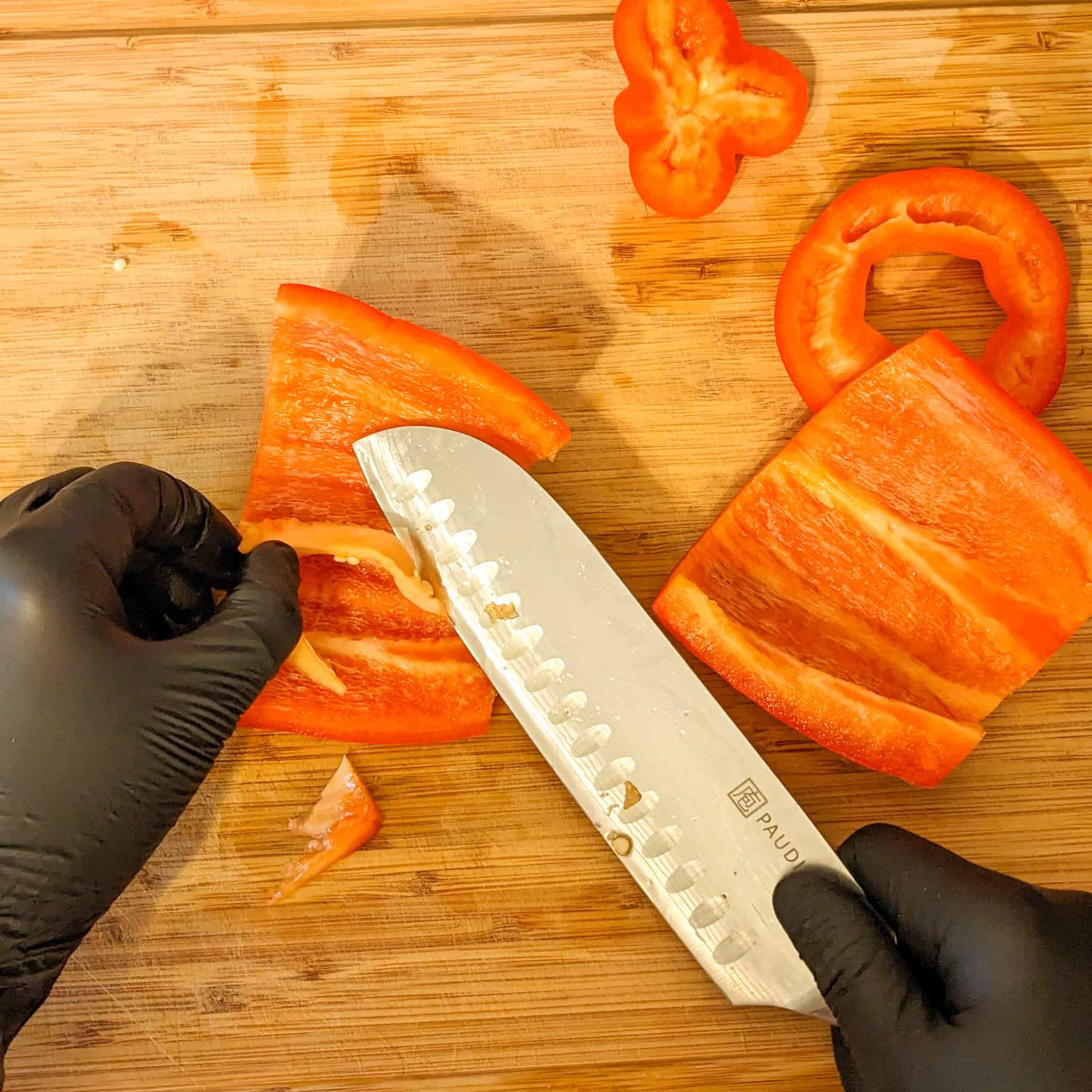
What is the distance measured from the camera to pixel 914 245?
78.0 inches

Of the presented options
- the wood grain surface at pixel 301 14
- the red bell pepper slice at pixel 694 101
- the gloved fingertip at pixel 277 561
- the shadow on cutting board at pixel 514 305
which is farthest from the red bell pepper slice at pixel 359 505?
the wood grain surface at pixel 301 14

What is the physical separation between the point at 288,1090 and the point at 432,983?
0.36 metres

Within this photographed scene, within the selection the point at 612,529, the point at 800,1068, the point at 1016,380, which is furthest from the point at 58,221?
the point at 800,1068

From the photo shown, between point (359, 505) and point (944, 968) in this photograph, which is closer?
point (944, 968)

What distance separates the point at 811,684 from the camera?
1.82 m

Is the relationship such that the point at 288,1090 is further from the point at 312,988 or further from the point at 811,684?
the point at 811,684

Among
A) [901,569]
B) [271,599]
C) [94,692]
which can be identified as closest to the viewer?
[94,692]

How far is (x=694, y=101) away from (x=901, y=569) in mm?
1074

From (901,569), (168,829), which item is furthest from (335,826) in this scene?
(901,569)

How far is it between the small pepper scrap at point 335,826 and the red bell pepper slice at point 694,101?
1.41 metres

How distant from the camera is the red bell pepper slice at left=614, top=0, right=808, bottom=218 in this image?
189cm

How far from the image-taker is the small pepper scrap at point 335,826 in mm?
1880

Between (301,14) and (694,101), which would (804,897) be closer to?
(694,101)

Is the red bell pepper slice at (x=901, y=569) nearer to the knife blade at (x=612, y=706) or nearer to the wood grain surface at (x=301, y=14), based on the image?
the knife blade at (x=612, y=706)
